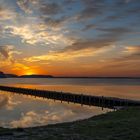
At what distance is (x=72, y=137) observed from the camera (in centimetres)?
1303

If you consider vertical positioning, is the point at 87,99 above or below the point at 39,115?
above

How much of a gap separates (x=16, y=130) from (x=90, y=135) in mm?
4208

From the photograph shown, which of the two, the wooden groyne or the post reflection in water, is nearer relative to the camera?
the post reflection in water

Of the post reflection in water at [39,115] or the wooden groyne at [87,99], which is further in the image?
the wooden groyne at [87,99]

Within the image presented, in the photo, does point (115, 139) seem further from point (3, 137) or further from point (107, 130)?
point (3, 137)

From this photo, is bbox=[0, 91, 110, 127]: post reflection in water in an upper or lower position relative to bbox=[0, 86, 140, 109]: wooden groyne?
lower

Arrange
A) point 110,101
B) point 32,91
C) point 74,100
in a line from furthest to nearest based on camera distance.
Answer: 1. point 32,91
2. point 74,100
3. point 110,101

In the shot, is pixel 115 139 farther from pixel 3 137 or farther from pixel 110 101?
pixel 110 101

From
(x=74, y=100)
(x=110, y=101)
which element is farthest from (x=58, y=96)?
(x=110, y=101)

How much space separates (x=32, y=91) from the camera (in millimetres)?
93500

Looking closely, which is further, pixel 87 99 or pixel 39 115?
pixel 87 99

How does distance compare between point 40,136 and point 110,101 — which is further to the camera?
point 110,101

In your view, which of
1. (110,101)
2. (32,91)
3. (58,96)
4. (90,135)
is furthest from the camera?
(32,91)

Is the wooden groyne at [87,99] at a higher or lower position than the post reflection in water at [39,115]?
higher
